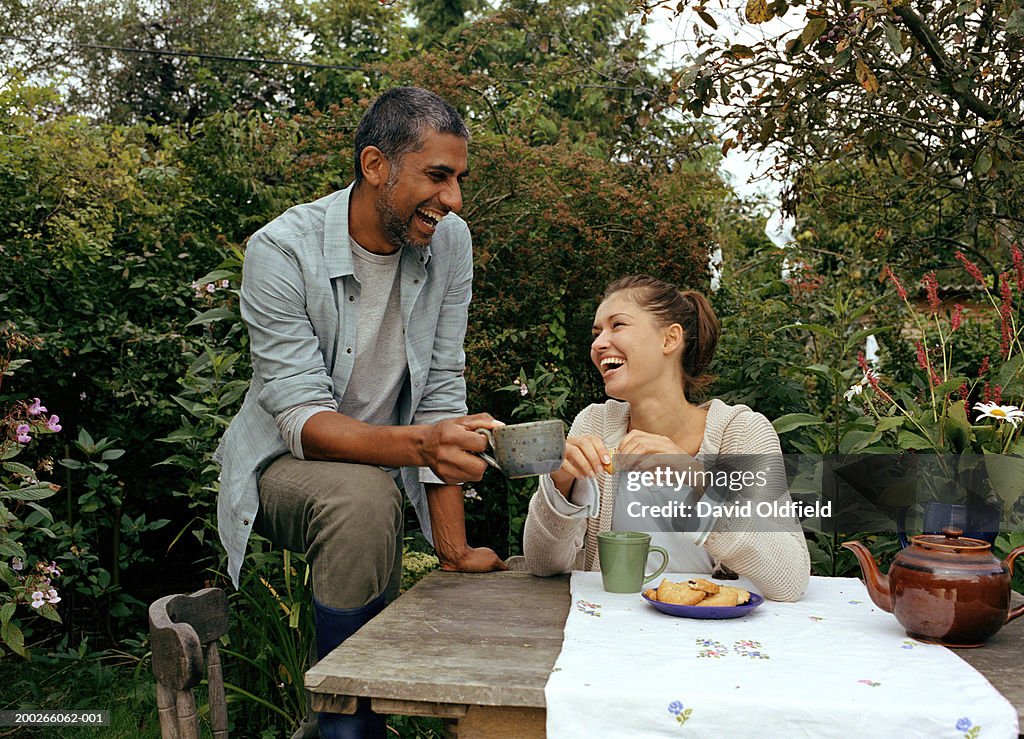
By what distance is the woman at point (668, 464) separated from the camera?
204cm

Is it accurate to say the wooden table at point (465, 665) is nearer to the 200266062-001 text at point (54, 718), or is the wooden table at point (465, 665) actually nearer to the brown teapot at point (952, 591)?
the brown teapot at point (952, 591)

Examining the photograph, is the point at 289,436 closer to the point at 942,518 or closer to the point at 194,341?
the point at 942,518

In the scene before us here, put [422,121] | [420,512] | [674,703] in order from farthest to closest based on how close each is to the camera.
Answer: [420,512]
[422,121]
[674,703]

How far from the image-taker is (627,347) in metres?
2.46

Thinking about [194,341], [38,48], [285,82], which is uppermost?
[38,48]

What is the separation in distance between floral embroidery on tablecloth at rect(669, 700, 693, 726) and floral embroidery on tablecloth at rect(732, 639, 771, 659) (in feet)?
0.77

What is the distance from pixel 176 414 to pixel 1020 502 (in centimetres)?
321

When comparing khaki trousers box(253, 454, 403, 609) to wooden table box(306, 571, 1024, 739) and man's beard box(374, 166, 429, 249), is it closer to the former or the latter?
wooden table box(306, 571, 1024, 739)

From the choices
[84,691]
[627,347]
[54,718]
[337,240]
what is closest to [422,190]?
[337,240]

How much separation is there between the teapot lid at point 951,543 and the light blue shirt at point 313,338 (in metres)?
1.28

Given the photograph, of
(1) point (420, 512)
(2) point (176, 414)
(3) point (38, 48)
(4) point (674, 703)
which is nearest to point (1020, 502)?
(1) point (420, 512)

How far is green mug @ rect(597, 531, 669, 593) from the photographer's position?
1.95 m

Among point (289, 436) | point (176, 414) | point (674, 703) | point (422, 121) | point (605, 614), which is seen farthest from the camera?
point (176, 414)

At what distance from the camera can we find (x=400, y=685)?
139 centimetres
